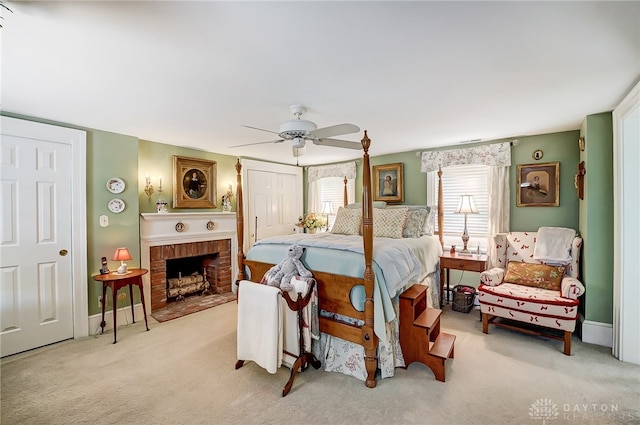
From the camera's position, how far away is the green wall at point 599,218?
273cm

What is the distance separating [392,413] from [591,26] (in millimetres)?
2532

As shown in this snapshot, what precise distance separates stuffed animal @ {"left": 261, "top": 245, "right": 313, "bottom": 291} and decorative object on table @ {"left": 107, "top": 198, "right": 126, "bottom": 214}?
2.20 metres

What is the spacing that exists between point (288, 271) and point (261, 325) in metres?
0.49

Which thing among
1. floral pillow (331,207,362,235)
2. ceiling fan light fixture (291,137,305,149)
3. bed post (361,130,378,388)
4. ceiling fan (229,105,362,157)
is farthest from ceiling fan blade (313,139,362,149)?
floral pillow (331,207,362,235)

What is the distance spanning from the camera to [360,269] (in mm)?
2307

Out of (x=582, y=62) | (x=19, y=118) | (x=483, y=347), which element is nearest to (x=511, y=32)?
(x=582, y=62)

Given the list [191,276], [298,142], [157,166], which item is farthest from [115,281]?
[298,142]

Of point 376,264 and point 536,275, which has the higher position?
point 376,264

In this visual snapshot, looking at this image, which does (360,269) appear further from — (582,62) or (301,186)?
(301,186)

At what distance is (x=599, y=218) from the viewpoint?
278cm

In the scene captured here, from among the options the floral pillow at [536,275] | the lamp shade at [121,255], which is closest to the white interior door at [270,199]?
the lamp shade at [121,255]

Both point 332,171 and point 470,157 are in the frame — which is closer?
point 470,157

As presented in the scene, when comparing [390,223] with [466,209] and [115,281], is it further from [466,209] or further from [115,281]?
[115,281]

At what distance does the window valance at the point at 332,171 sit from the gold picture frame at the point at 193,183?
205 centimetres
